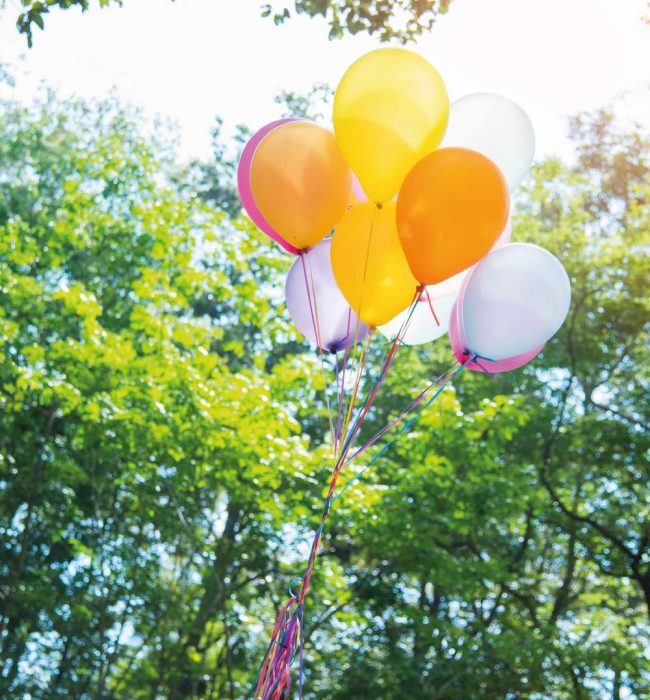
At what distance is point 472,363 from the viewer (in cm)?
292

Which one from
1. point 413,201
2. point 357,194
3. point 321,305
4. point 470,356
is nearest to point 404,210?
point 413,201

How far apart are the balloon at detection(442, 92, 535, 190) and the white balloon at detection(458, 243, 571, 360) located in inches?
15.0

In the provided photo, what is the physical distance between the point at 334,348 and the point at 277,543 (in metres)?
4.28

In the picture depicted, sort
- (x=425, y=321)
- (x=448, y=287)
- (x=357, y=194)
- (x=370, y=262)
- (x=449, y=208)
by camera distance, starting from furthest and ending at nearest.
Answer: (x=425, y=321)
(x=448, y=287)
(x=357, y=194)
(x=370, y=262)
(x=449, y=208)

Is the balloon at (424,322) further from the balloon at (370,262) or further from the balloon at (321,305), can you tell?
the balloon at (370,262)

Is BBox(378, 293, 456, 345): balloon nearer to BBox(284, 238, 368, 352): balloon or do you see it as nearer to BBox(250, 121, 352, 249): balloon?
BBox(284, 238, 368, 352): balloon

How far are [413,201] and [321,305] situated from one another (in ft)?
2.45

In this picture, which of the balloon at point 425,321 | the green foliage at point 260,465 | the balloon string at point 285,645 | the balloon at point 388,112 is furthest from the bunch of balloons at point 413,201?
the green foliage at point 260,465

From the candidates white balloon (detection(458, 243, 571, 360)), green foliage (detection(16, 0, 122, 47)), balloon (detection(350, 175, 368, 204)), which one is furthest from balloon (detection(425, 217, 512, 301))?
green foliage (detection(16, 0, 122, 47))

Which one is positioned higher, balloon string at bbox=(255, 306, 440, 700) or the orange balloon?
the orange balloon

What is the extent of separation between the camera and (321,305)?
10.3 feet

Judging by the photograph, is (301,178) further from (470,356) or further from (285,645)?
(285,645)

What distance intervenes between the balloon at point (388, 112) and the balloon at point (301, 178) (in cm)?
8

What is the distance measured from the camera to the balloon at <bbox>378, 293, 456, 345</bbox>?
3186mm
